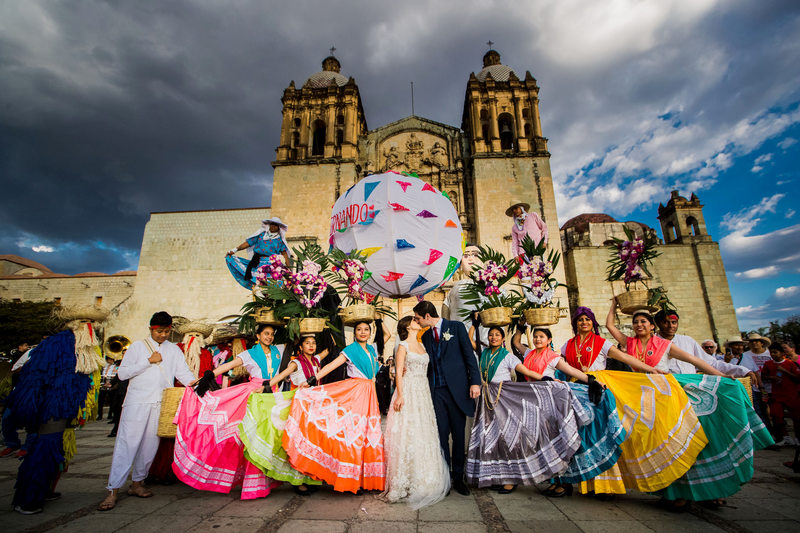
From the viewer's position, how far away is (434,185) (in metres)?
19.1

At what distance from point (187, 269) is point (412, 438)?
22382 millimetres

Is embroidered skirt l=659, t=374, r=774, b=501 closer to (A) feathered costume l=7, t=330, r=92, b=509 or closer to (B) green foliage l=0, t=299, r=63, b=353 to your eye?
(A) feathered costume l=7, t=330, r=92, b=509

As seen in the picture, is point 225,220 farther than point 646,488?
Yes


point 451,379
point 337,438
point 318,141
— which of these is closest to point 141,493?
point 337,438

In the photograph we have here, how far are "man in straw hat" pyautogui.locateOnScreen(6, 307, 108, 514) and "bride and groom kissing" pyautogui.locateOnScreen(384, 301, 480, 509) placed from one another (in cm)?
297

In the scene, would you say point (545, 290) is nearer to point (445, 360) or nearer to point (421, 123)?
point (445, 360)

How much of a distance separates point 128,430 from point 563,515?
3.89 metres

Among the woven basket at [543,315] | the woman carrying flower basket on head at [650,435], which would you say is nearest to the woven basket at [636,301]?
the woven basket at [543,315]

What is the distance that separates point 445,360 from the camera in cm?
360

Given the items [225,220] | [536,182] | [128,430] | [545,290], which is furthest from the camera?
[225,220]

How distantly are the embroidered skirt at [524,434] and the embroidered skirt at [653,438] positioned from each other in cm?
34

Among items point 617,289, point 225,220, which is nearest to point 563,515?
point 617,289

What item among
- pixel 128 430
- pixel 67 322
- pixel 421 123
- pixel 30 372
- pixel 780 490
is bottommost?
pixel 780 490

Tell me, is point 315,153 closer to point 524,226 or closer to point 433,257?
point 524,226
